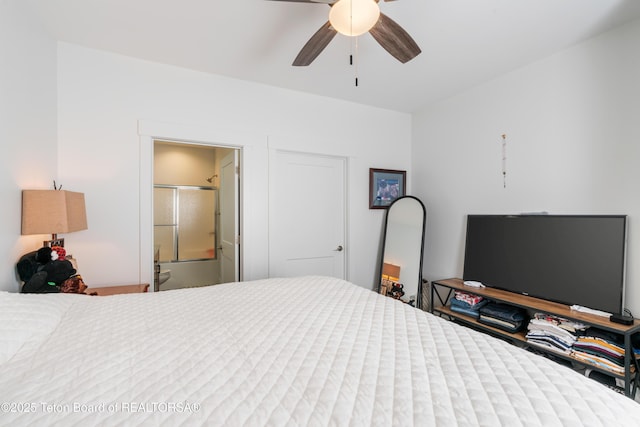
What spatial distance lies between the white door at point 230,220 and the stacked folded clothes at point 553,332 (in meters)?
2.50

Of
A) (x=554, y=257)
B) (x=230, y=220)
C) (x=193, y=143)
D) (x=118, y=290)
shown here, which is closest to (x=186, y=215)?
(x=230, y=220)

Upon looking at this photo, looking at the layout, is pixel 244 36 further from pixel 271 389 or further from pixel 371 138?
pixel 271 389

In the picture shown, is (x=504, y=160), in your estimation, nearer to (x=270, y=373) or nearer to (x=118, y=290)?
(x=270, y=373)

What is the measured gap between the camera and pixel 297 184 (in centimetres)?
308

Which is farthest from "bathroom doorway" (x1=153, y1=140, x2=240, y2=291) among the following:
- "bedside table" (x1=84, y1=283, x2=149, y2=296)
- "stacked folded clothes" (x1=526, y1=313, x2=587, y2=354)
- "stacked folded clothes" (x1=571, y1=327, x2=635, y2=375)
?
"stacked folded clothes" (x1=571, y1=327, x2=635, y2=375)

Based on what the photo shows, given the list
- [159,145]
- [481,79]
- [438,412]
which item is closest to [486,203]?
[481,79]

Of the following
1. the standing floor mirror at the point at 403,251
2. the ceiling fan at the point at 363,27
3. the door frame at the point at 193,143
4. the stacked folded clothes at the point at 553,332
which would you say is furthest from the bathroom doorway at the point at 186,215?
the stacked folded clothes at the point at 553,332

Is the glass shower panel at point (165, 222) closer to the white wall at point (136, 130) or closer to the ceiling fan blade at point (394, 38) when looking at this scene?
the white wall at point (136, 130)

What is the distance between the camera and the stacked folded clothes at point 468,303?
2.55 meters

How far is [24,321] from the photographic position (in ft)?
3.25

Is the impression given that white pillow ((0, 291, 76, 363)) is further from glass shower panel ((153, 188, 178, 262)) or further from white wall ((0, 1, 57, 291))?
glass shower panel ((153, 188, 178, 262))

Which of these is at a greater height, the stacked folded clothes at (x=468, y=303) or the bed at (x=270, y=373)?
the bed at (x=270, y=373)

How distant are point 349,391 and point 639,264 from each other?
2.35m

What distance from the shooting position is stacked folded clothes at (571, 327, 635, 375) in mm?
1740
